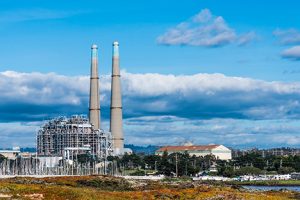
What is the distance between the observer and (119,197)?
76188 millimetres

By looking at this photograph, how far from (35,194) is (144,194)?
1612 cm

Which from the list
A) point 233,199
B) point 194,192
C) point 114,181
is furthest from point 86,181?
point 233,199

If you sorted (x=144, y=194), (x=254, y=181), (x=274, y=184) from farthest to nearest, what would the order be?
1. (x=254, y=181)
2. (x=274, y=184)
3. (x=144, y=194)

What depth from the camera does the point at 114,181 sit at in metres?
111

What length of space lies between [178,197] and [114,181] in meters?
33.9

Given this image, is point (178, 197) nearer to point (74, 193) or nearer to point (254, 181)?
point (74, 193)

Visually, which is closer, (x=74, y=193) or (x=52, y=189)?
(x=74, y=193)

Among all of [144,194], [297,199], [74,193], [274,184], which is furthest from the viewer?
[274,184]

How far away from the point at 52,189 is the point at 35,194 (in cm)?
457

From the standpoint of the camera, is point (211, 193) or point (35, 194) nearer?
point (35, 194)

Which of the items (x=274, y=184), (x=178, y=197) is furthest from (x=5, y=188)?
(x=274, y=184)

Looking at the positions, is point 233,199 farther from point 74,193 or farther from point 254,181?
point 254,181

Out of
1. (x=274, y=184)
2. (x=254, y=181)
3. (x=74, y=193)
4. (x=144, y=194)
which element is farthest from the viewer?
(x=254, y=181)

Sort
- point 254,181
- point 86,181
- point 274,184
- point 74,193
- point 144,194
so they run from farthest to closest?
point 254,181 < point 274,184 < point 86,181 < point 144,194 < point 74,193
